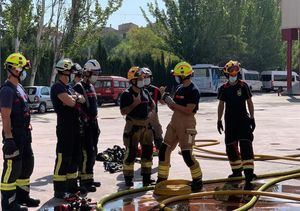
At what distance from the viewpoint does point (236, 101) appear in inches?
327

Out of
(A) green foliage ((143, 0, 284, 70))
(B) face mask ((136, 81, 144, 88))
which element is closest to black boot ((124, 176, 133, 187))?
(B) face mask ((136, 81, 144, 88))

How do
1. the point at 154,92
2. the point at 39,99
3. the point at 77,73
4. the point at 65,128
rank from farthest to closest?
1. the point at 39,99
2. the point at 154,92
3. the point at 77,73
4. the point at 65,128

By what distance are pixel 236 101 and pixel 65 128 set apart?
2.69 meters

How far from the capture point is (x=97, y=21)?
1414 inches

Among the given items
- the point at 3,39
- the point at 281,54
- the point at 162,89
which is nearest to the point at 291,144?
the point at 162,89

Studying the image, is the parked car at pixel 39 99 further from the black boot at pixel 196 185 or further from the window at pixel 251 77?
the window at pixel 251 77

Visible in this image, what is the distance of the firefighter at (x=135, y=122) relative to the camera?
8121 millimetres

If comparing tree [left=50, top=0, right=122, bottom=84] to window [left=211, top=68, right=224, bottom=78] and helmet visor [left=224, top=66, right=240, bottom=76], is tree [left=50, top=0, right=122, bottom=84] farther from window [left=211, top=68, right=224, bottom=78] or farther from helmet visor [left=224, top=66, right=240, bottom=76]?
helmet visor [left=224, top=66, right=240, bottom=76]

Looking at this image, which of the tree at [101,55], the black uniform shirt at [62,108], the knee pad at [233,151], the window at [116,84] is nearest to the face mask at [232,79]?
Answer: the knee pad at [233,151]

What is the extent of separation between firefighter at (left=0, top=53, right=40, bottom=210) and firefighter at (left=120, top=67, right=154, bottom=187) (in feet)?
5.97

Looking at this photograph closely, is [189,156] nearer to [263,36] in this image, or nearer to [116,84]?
[116,84]

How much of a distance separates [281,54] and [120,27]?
4088 inches

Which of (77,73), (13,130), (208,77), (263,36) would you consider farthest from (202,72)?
(13,130)

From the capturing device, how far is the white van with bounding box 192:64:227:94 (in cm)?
4353
